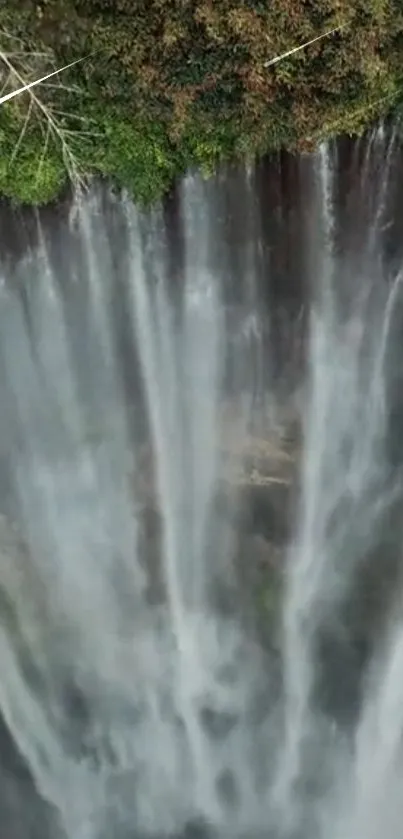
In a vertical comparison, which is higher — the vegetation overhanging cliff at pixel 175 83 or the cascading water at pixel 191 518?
the vegetation overhanging cliff at pixel 175 83

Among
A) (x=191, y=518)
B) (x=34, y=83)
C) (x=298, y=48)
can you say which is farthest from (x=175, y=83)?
(x=191, y=518)

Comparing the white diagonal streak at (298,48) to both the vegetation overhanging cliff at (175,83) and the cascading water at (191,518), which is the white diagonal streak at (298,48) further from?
the cascading water at (191,518)

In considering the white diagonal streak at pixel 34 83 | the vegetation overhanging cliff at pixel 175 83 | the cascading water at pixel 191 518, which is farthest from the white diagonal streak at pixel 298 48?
the white diagonal streak at pixel 34 83

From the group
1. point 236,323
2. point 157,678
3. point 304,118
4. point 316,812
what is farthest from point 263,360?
point 316,812

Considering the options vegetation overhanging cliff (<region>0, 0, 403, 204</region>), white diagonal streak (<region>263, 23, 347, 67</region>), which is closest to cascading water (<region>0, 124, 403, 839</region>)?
vegetation overhanging cliff (<region>0, 0, 403, 204</region>)

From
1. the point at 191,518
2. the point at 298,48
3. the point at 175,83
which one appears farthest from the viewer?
the point at 191,518

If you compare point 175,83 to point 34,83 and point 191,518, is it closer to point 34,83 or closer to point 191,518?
point 34,83
